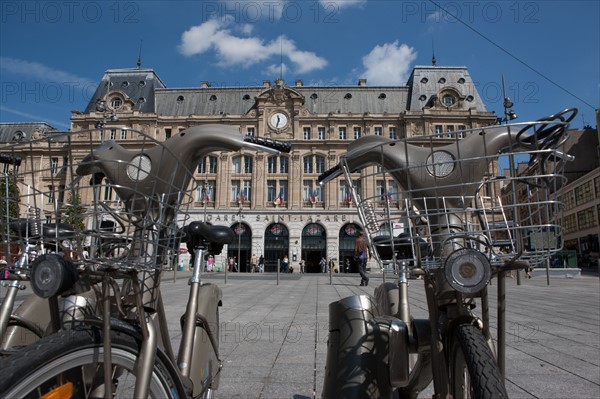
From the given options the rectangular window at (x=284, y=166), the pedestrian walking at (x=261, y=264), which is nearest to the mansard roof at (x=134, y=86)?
the rectangular window at (x=284, y=166)

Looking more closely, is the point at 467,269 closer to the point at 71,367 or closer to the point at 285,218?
the point at 71,367

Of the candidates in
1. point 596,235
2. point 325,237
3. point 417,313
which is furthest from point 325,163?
point 417,313

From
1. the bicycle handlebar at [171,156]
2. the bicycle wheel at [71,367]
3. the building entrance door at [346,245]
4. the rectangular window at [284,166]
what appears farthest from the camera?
the rectangular window at [284,166]

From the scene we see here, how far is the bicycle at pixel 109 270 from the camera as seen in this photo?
1.41 meters

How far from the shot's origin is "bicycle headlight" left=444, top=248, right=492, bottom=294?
1545 mm

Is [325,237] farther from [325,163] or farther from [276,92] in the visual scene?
[276,92]

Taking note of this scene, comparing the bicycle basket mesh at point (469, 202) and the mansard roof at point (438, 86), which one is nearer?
the bicycle basket mesh at point (469, 202)

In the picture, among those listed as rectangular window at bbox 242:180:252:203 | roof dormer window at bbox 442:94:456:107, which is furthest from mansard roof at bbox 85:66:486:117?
rectangular window at bbox 242:180:252:203

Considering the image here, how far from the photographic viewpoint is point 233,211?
43719mm

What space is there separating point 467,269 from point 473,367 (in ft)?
1.06

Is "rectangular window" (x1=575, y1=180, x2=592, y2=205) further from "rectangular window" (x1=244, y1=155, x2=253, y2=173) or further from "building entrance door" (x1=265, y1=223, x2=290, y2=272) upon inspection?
"rectangular window" (x1=244, y1=155, x2=253, y2=173)

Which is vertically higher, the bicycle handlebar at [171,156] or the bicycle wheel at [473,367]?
the bicycle handlebar at [171,156]

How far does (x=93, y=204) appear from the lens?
1537mm

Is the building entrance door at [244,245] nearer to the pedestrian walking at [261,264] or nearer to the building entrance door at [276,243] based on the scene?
the building entrance door at [276,243]
